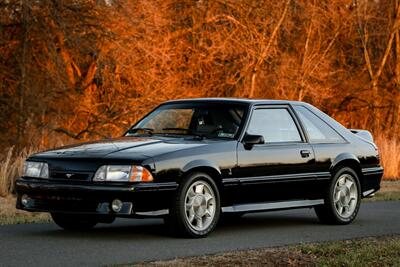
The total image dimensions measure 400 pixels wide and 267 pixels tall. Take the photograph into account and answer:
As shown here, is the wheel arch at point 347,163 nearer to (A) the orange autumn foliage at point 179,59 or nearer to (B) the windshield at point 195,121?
(B) the windshield at point 195,121

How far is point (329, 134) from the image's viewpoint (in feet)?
39.5

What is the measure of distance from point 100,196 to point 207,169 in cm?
124

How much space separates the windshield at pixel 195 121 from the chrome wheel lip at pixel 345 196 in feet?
5.39

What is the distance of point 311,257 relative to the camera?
8.75 m

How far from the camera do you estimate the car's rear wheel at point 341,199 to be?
1173 cm

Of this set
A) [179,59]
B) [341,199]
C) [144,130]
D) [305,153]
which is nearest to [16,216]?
[144,130]

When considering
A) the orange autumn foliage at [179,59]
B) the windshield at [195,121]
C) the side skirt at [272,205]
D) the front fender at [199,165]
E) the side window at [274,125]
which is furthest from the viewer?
the orange autumn foliage at [179,59]

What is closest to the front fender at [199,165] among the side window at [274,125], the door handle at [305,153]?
the side window at [274,125]

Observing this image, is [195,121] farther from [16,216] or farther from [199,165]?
[16,216]

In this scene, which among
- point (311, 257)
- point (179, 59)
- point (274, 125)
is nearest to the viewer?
point (311, 257)

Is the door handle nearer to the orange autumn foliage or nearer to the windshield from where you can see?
the windshield

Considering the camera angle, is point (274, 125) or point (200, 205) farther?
point (274, 125)

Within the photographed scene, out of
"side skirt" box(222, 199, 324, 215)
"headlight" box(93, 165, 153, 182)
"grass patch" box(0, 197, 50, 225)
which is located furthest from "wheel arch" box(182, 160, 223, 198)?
"grass patch" box(0, 197, 50, 225)

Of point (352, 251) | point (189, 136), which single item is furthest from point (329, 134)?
point (352, 251)
